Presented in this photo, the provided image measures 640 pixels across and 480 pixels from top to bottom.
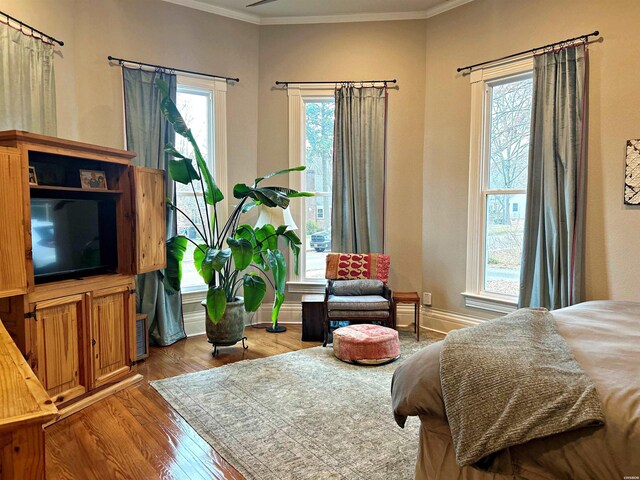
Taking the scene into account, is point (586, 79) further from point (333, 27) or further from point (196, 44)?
point (196, 44)

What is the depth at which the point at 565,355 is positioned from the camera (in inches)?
64.3

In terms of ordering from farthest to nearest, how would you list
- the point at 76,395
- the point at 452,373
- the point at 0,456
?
the point at 76,395
the point at 452,373
the point at 0,456

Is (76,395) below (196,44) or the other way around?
below

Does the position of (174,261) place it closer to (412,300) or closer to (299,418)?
(299,418)

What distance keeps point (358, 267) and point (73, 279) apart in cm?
264

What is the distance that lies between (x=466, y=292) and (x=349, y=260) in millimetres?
1234

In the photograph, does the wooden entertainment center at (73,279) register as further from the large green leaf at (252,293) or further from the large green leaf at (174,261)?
the large green leaf at (252,293)

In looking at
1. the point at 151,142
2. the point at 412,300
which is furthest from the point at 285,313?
the point at 151,142

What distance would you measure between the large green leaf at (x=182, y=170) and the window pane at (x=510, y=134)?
284 centimetres

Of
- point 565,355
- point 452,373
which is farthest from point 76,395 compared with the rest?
point 565,355

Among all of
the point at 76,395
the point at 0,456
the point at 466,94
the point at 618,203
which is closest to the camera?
the point at 0,456

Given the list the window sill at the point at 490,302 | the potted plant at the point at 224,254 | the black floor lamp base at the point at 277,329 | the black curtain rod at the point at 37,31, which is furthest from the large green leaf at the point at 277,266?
the black curtain rod at the point at 37,31

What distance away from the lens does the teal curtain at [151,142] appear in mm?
4098

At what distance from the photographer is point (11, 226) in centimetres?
242
